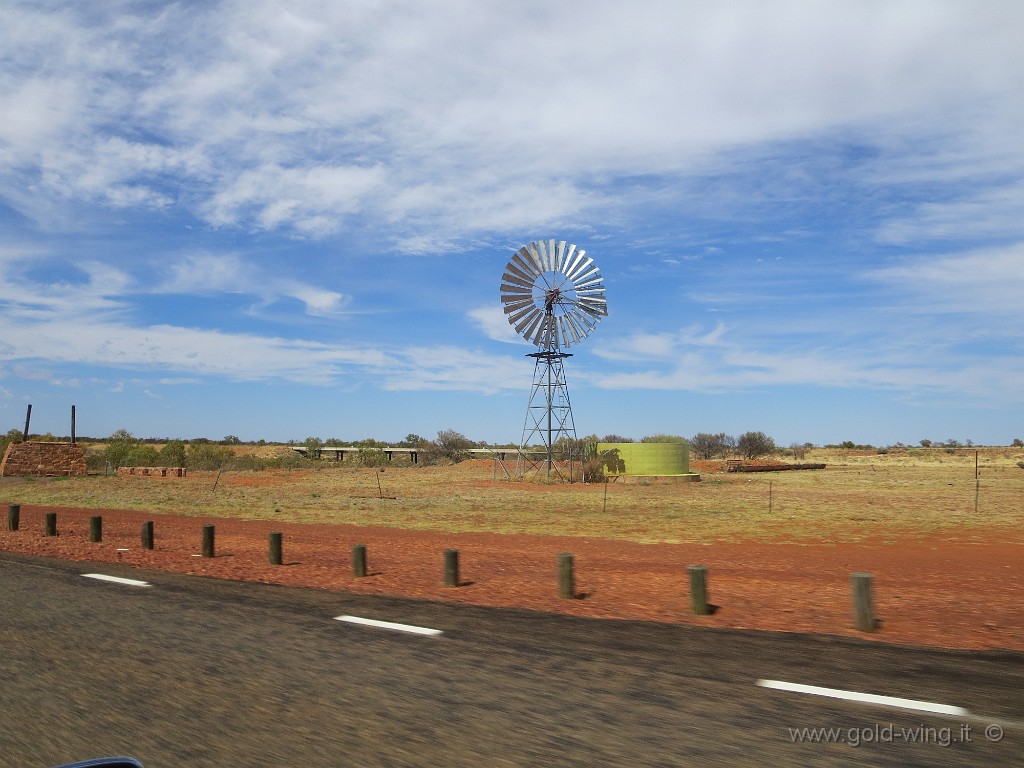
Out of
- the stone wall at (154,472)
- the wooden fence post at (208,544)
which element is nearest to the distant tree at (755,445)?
the stone wall at (154,472)

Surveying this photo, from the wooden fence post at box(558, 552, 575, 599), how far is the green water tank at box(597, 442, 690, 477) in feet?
141

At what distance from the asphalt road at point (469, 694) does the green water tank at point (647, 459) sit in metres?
46.2

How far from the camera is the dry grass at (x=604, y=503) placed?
25.3 metres

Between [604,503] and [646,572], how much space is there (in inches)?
747

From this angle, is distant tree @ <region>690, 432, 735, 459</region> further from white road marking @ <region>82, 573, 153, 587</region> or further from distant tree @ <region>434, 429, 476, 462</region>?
white road marking @ <region>82, 573, 153, 587</region>

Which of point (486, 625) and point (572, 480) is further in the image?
point (572, 480)

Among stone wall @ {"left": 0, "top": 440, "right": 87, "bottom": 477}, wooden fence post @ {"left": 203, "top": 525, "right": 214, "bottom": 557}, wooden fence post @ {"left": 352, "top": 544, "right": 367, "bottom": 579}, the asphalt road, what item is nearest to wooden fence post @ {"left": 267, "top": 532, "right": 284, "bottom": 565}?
wooden fence post @ {"left": 203, "top": 525, "right": 214, "bottom": 557}

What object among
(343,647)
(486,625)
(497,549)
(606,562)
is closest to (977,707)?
(486,625)

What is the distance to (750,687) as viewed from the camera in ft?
21.4

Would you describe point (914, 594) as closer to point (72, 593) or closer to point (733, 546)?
point (733, 546)

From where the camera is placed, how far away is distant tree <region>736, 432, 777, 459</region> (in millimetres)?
95125

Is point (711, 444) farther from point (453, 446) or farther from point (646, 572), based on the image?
point (646, 572)

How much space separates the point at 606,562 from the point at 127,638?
1077 centimetres

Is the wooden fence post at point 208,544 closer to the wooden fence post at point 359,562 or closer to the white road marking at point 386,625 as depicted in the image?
the wooden fence post at point 359,562
